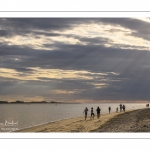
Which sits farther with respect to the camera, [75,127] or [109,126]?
[75,127]

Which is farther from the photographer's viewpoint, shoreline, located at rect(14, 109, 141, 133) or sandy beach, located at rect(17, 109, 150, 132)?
shoreline, located at rect(14, 109, 141, 133)

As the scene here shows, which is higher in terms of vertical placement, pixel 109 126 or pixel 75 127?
pixel 109 126

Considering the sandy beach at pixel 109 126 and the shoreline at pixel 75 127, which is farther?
the shoreline at pixel 75 127
